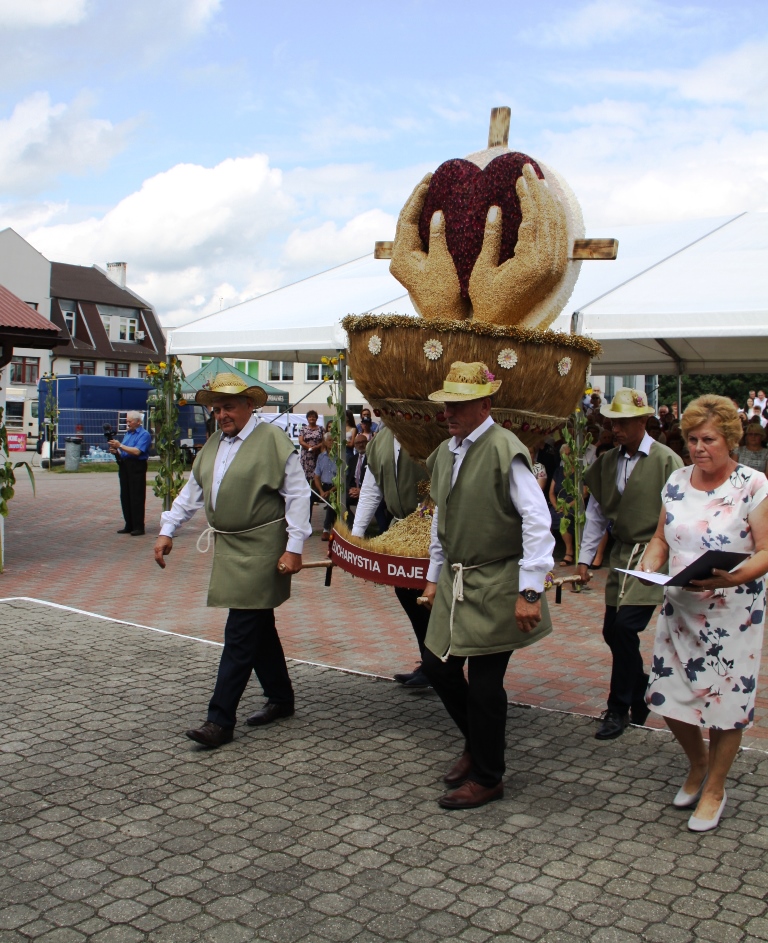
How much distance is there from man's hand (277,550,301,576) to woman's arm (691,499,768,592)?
6.58 ft

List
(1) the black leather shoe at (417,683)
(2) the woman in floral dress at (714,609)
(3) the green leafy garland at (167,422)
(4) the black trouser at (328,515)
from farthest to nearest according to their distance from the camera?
(3) the green leafy garland at (167,422), (4) the black trouser at (328,515), (1) the black leather shoe at (417,683), (2) the woman in floral dress at (714,609)

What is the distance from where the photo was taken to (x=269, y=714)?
5281 millimetres

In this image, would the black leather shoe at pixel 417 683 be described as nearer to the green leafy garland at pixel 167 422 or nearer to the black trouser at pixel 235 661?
the black trouser at pixel 235 661

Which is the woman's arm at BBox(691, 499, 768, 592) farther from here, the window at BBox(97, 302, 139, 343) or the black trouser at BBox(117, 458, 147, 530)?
the window at BBox(97, 302, 139, 343)

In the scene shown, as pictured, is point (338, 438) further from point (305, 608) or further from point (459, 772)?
point (459, 772)

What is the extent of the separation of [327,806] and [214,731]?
0.91 m

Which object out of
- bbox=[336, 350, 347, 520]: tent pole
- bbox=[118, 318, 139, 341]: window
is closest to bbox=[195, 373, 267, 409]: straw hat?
bbox=[336, 350, 347, 520]: tent pole

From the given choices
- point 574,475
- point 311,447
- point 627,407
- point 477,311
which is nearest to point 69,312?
point 311,447

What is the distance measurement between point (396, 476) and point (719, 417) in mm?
1993

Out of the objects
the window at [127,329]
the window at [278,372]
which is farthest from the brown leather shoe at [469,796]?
the window at [127,329]

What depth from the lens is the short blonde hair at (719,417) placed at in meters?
3.91

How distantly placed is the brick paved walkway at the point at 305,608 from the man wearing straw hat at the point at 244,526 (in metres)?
1.73

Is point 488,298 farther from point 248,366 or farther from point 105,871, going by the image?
point 248,366

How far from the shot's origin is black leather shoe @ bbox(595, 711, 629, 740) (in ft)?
16.5
